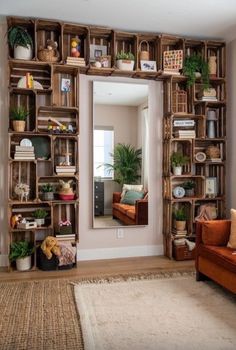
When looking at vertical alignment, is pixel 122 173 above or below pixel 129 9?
below

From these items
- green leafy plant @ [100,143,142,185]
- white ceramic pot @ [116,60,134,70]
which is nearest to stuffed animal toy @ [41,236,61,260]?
green leafy plant @ [100,143,142,185]

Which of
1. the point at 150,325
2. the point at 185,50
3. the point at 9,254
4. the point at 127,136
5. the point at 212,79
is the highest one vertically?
the point at 185,50

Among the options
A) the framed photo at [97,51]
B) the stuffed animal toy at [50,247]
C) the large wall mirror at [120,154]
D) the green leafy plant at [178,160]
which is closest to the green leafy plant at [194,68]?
the large wall mirror at [120,154]

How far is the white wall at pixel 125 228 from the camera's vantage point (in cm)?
404

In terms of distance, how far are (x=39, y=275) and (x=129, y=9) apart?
304 cm

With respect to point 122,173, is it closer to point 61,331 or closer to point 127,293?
point 127,293

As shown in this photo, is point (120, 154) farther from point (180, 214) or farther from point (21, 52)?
point (21, 52)

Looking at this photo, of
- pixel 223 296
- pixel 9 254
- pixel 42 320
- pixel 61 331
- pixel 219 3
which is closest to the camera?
pixel 61 331

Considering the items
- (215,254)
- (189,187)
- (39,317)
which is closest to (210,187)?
(189,187)

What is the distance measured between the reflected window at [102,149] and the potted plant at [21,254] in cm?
120

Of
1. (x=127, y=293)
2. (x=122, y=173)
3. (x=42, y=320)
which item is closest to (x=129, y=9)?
(x=122, y=173)

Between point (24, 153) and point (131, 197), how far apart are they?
4.75ft

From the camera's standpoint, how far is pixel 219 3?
10.9 feet

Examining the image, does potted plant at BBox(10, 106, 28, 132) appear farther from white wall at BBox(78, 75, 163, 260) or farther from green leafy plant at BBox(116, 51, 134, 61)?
green leafy plant at BBox(116, 51, 134, 61)
